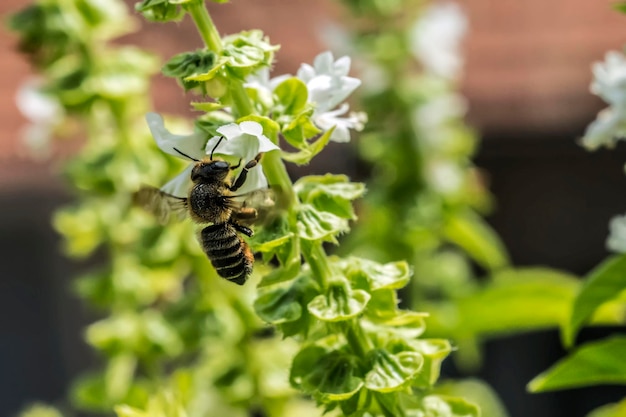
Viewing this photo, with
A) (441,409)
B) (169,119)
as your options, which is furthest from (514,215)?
(441,409)

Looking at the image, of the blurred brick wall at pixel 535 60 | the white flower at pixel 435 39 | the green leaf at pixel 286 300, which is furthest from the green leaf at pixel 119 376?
the blurred brick wall at pixel 535 60

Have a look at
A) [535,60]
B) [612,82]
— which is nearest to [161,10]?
[612,82]

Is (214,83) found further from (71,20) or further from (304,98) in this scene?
(71,20)

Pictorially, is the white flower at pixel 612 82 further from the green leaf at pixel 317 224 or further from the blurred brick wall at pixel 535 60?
the blurred brick wall at pixel 535 60

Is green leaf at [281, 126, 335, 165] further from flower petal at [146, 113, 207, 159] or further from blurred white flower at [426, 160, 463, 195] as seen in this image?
blurred white flower at [426, 160, 463, 195]

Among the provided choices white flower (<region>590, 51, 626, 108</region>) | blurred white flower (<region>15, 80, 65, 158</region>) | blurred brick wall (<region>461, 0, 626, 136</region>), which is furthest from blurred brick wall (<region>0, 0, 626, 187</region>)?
white flower (<region>590, 51, 626, 108</region>)

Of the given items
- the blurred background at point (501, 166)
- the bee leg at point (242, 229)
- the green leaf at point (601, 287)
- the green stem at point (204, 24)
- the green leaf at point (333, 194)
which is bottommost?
the blurred background at point (501, 166)
